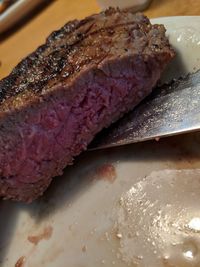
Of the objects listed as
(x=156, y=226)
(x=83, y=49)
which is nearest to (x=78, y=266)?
(x=156, y=226)

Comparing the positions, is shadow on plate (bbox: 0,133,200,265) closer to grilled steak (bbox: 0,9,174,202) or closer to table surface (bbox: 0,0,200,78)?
grilled steak (bbox: 0,9,174,202)

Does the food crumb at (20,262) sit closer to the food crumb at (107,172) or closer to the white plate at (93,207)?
the white plate at (93,207)

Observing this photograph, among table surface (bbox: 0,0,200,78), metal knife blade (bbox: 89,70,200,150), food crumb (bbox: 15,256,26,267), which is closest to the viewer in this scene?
metal knife blade (bbox: 89,70,200,150)

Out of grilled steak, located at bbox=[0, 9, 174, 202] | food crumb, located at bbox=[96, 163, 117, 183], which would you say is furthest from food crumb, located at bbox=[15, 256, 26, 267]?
food crumb, located at bbox=[96, 163, 117, 183]

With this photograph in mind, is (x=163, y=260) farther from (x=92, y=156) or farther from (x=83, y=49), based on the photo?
(x=83, y=49)

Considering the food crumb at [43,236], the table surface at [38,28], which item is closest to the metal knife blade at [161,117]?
the food crumb at [43,236]

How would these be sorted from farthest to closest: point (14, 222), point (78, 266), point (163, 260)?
1. point (14, 222)
2. point (78, 266)
3. point (163, 260)
